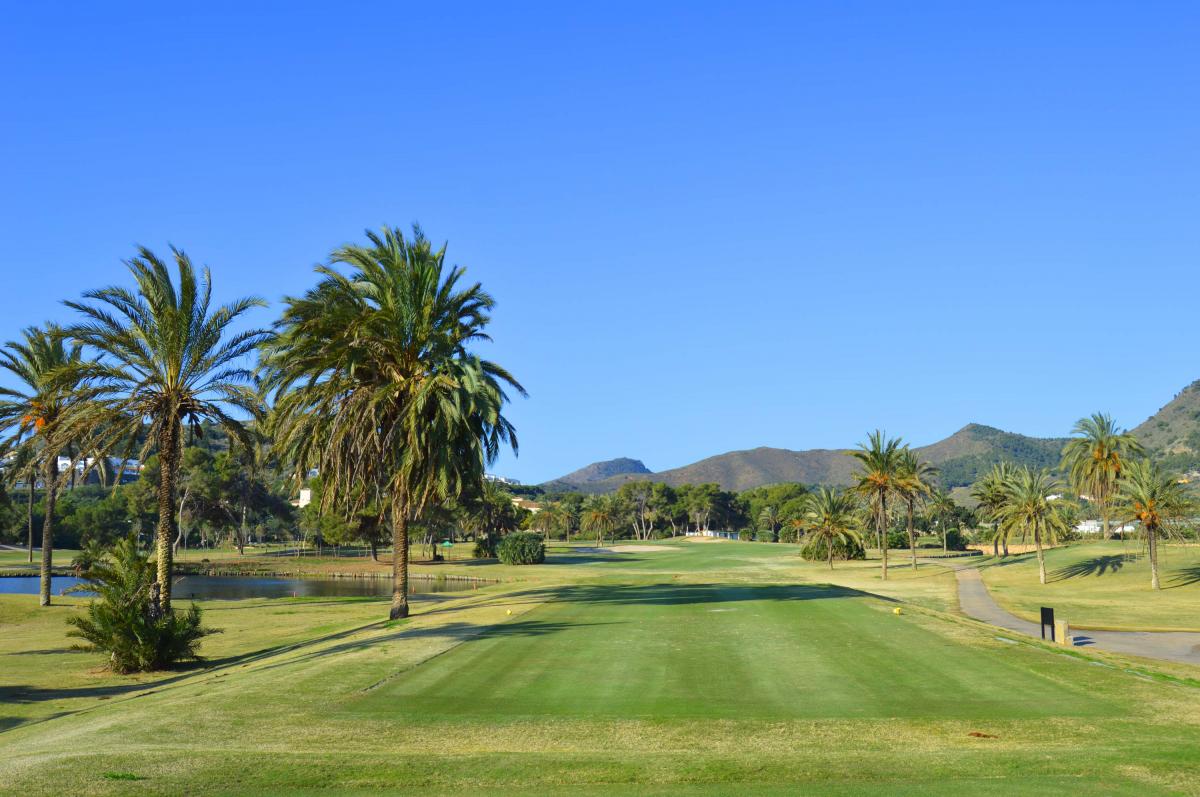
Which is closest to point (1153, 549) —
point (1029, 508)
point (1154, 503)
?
point (1154, 503)

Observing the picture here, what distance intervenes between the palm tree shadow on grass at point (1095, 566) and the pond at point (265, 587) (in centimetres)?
4210

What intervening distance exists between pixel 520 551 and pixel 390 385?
5925 centimetres

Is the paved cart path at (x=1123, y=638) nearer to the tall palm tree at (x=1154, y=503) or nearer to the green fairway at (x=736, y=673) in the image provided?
the green fairway at (x=736, y=673)

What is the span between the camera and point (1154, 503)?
5294 centimetres

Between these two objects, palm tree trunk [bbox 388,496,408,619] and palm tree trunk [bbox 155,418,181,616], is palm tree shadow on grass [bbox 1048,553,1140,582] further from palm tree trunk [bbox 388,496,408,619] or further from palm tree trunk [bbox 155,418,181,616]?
palm tree trunk [bbox 155,418,181,616]

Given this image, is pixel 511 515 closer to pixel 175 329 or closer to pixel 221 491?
pixel 221 491

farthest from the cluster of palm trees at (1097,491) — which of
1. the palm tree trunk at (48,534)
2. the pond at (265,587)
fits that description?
the palm tree trunk at (48,534)

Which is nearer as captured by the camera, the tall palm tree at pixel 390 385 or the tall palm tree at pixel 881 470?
the tall palm tree at pixel 390 385

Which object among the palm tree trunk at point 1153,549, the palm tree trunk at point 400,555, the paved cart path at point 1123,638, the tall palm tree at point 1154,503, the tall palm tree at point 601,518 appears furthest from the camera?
the tall palm tree at point 601,518

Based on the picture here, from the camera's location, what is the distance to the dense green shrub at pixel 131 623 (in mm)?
26062

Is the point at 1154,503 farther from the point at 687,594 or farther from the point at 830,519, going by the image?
the point at 830,519

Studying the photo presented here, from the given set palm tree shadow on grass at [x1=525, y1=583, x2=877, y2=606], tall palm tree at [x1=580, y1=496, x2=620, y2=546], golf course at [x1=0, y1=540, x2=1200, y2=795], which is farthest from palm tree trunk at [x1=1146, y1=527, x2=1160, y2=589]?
tall palm tree at [x1=580, y1=496, x2=620, y2=546]

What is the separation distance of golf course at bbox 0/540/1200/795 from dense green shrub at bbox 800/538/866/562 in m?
59.6

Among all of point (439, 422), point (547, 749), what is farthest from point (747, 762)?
point (439, 422)
